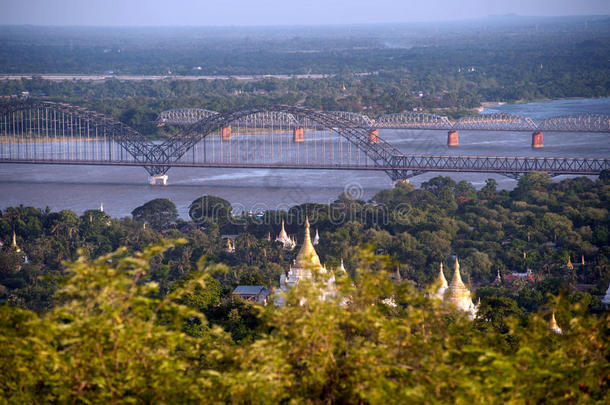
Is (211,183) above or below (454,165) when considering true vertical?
below

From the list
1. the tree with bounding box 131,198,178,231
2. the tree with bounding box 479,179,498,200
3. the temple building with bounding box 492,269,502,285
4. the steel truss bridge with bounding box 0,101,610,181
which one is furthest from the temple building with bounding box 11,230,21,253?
the tree with bounding box 479,179,498,200

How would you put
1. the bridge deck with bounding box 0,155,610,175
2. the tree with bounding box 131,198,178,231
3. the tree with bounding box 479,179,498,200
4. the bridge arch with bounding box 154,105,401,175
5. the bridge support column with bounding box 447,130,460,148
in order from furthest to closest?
the bridge support column with bounding box 447,130,460,148 < the bridge arch with bounding box 154,105,401,175 < the bridge deck with bounding box 0,155,610,175 < the tree with bounding box 479,179,498,200 < the tree with bounding box 131,198,178,231

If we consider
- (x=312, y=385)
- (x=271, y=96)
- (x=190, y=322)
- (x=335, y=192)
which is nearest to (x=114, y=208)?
(x=335, y=192)

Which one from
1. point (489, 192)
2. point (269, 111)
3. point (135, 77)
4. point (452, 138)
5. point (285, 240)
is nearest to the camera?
point (285, 240)

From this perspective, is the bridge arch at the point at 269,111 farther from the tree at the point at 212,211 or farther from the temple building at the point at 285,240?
the temple building at the point at 285,240

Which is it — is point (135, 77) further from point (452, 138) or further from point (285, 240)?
point (285, 240)

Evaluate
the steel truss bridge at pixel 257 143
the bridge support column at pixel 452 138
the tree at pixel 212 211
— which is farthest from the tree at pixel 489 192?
the bridge support column at pixel 452 138

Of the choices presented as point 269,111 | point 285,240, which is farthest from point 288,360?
point 269,111

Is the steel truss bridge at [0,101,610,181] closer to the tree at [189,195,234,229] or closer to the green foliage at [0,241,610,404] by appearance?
the tree at [189,195,234,229]
